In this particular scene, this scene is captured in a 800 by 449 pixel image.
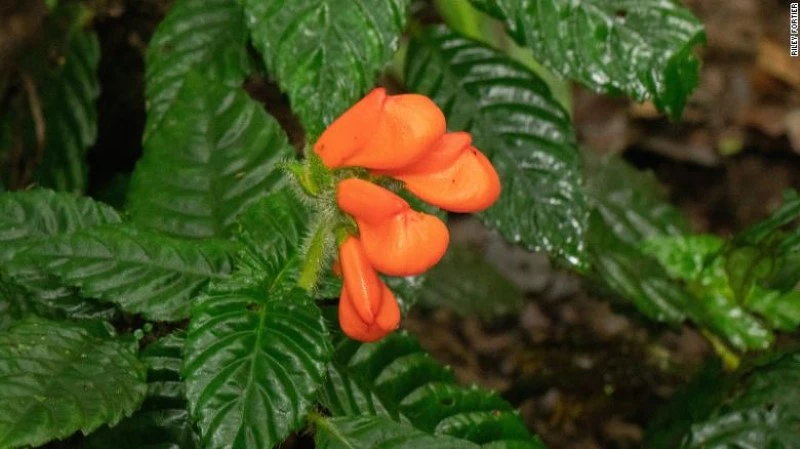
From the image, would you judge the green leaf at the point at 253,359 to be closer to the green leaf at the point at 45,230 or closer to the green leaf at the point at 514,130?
the green leaf at the point at 45,230

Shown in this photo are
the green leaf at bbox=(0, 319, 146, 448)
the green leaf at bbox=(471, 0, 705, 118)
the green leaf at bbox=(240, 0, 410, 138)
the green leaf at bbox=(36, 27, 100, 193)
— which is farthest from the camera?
the green leaf at bbox=(36, 27, 100, 193)

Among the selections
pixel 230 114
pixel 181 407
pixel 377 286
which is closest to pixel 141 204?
pixel 230 114

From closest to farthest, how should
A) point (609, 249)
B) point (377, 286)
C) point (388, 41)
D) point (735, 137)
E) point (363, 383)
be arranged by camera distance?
point (377, 286), point (363, 383), point (388, 41), point (609, 249), point (735, 137)

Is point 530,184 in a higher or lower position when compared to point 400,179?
lower

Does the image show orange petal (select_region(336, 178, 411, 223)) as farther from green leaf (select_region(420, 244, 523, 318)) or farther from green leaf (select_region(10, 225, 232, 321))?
green leaf (select_region(420, 244, 523, 318))

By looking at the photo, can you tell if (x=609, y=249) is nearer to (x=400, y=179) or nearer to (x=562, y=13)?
(x=562, y=13)

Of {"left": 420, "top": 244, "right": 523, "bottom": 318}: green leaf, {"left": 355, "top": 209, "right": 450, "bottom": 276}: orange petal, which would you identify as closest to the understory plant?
A: {"left": 355, "top": 209, "right": 450, "bottom": 276}: orange petal
